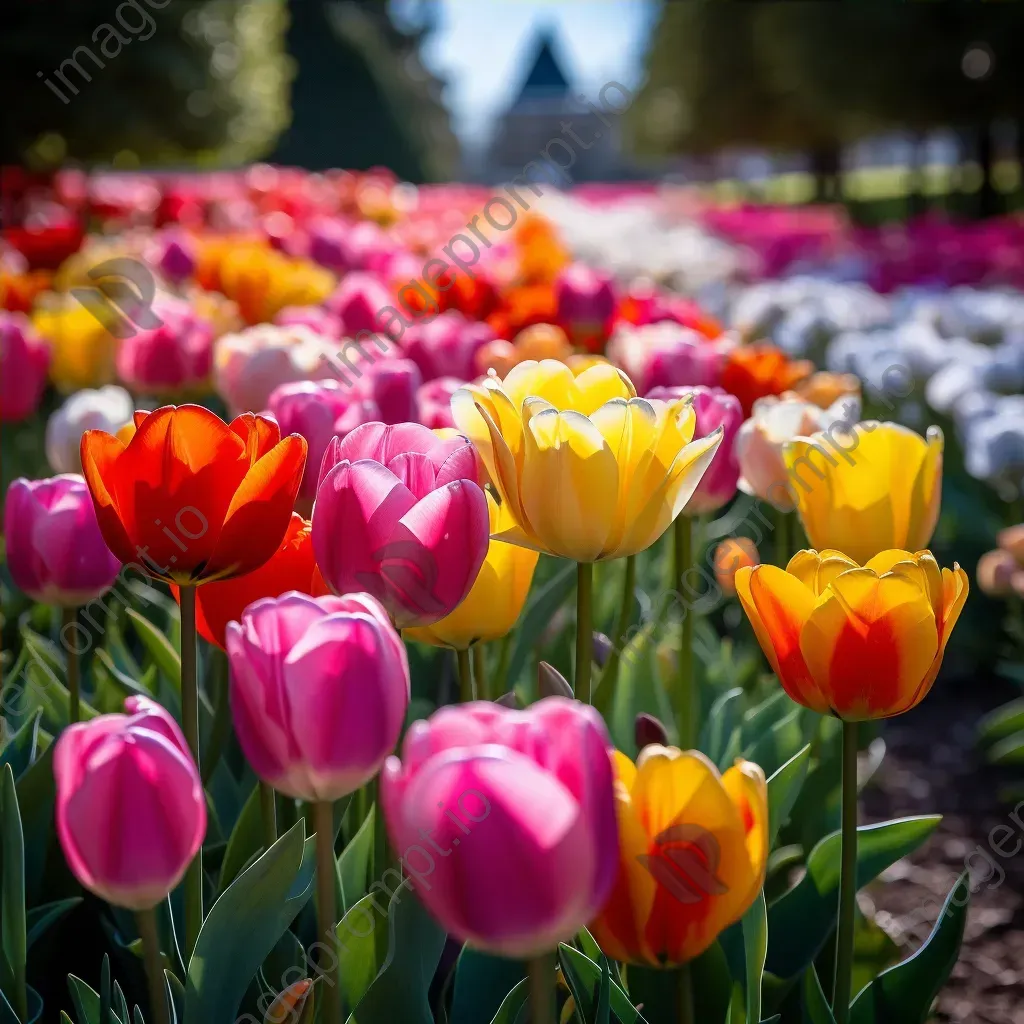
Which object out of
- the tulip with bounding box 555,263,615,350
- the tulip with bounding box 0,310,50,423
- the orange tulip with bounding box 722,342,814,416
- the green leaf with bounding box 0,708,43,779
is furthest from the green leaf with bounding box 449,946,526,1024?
the tulip with bounding box 555,263,615,350

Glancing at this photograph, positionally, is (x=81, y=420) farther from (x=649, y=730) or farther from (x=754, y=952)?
(x=754, y=952)

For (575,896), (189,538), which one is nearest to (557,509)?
(189,538)

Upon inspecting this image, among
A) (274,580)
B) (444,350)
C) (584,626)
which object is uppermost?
(274,580)

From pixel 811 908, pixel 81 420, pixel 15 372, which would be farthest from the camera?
pixel 15 372

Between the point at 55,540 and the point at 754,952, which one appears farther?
the point at 55,540

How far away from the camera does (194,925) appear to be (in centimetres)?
121

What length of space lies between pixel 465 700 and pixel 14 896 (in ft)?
1.57

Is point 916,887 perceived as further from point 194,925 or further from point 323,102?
point 323,102

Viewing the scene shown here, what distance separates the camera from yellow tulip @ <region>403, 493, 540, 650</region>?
1.23m

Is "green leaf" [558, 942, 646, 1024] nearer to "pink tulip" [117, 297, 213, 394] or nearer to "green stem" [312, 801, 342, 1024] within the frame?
"green stem" [312, 801, 342, 1024]

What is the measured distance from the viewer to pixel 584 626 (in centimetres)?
119

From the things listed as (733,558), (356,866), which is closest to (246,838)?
(356,866)

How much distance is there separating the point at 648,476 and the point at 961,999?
168 centimetres

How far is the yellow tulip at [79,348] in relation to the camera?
10.5 feet
